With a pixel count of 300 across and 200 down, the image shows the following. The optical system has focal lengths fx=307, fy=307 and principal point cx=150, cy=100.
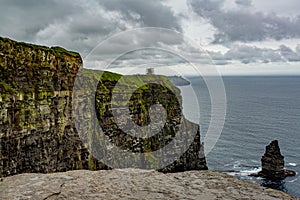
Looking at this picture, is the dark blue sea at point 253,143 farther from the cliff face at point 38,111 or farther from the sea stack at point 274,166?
the cliff face at point 38,111

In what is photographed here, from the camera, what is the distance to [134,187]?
8.91 meters

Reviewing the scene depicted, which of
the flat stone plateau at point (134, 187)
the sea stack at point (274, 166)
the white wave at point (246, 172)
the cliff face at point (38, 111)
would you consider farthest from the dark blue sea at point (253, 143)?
the flat stone plateau at point (134, 187)

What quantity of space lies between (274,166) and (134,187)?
7105 cm

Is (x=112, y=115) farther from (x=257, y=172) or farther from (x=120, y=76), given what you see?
(x=257, y=172)

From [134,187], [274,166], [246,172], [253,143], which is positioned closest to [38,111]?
[134,187]

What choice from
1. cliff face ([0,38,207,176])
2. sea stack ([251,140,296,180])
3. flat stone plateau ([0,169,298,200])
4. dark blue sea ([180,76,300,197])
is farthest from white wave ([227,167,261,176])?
flat stone plateau ([0,169,298,200])

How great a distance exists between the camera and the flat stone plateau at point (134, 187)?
820 centimetres

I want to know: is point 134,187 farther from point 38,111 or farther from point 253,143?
point 253,143

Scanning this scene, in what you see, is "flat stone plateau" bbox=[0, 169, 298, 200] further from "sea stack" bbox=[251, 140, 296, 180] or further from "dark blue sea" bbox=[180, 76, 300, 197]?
"sea stack" bbox=[251, 140, 296, 180]

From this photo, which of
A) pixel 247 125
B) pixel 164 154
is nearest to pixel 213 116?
pixel 247 125

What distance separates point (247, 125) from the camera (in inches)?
4663

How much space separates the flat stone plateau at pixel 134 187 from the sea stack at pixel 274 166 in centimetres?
6824

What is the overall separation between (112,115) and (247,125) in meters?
80.7

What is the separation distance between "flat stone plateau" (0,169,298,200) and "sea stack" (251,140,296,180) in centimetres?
6824
